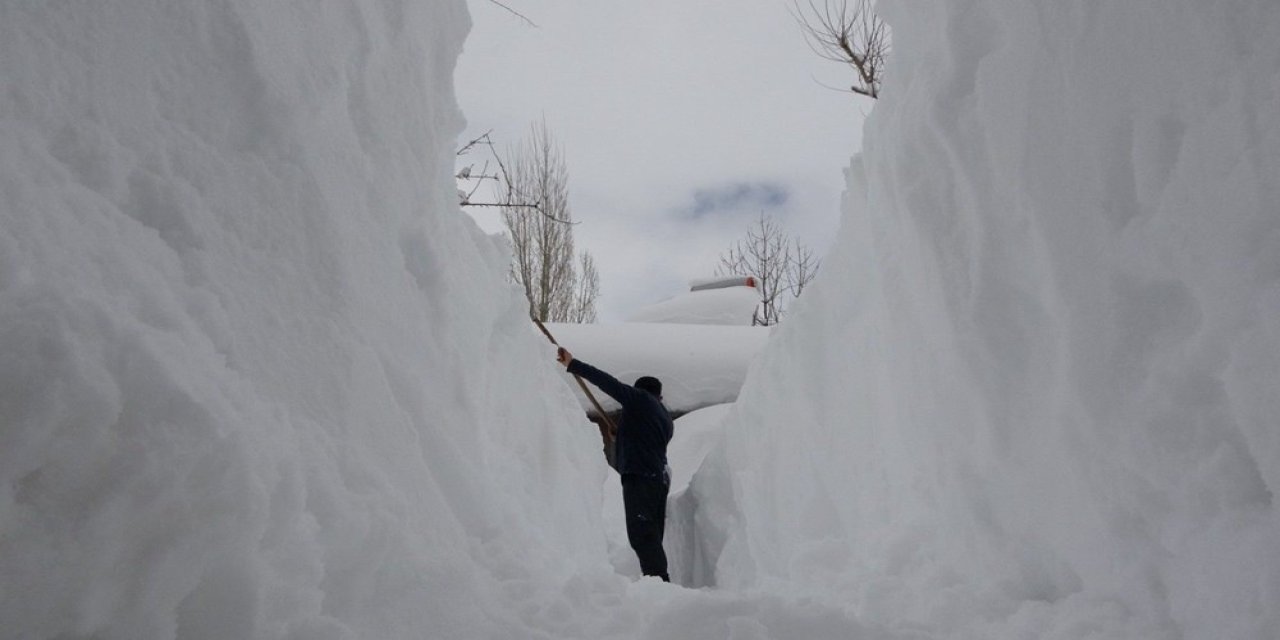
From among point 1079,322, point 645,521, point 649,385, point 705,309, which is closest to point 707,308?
point 705,309

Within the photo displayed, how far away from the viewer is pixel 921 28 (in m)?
2.57

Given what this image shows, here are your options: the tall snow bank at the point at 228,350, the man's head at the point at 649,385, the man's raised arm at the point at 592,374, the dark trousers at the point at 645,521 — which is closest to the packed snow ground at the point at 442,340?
the tall snow bank at the point at 228,350

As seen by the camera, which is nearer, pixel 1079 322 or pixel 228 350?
pixel 228 350

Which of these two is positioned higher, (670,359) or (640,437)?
(670,359)

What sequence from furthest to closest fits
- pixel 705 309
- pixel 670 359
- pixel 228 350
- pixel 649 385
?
pixel 705 309
pixel 670 359
pixel 649 385
pixel 228 350

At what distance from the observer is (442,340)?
219 cm

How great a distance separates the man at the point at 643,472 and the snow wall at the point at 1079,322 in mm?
1867

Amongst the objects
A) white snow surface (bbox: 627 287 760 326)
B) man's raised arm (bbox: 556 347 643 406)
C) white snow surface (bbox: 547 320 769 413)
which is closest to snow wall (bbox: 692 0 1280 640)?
man's raised arm (bbox: 556 347 643 406)

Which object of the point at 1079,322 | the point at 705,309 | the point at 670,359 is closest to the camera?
the point at 1079,322

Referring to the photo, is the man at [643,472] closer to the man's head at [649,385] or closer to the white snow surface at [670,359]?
the man's head at [649,385]

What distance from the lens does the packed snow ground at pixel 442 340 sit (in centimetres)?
92

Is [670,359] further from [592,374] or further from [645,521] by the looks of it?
[592,374]

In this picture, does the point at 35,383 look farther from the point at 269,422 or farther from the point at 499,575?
the point at 499,575

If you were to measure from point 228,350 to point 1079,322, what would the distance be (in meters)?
1.70
